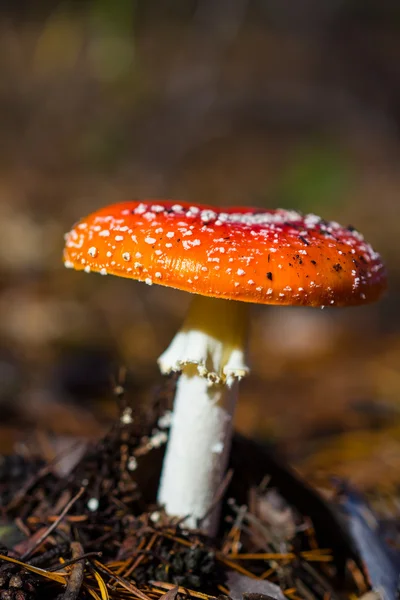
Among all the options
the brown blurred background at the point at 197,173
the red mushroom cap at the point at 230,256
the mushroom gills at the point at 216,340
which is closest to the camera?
the red mushroom cap at the point at 230,256

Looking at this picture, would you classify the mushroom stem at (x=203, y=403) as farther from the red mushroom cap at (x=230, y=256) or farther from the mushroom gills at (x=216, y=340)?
the red mushroom cap at (x=230, y=256)

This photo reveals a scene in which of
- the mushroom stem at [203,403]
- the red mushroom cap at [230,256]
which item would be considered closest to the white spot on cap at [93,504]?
the mushroom stem at [203,403]

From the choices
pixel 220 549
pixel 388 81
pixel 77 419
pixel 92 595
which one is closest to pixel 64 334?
pixel 77 419

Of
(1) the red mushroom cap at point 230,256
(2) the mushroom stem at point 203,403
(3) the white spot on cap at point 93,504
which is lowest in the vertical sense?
(3) the white spot on cap at point 93,504

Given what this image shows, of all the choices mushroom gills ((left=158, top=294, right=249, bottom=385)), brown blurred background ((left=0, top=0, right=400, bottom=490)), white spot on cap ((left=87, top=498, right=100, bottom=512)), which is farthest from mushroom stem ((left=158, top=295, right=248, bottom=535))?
brown blurred background ((left=0, top=0, right=400, bottom=490))

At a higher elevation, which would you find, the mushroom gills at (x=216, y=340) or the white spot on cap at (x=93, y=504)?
the mushroom gills at (x=216, y=340)

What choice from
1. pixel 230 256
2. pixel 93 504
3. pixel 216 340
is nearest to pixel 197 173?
pixel 216 340

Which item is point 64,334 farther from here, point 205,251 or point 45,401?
point 205,251
